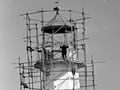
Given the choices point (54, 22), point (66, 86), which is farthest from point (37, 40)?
point (66, 86)

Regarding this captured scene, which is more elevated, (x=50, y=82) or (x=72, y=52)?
(x=72, y=52)

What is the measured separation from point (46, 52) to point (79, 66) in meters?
2.30

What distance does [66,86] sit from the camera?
2703 centimetres

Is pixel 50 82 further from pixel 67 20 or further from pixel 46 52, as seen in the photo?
pixel 67 20

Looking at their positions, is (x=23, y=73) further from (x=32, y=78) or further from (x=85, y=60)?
(x=85, y=60)

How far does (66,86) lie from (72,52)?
6.84ft

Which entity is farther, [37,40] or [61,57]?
[37,40]

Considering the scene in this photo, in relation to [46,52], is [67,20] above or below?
above

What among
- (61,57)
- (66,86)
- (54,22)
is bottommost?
(66,86)

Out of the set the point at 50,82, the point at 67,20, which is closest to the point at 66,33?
the point at 67,20

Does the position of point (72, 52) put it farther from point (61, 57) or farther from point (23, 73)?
point (23, 73)

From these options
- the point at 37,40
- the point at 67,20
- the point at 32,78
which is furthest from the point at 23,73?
the point at 67,20

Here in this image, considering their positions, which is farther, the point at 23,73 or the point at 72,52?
the point at 23,73

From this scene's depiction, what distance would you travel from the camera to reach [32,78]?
2936 centimetres
